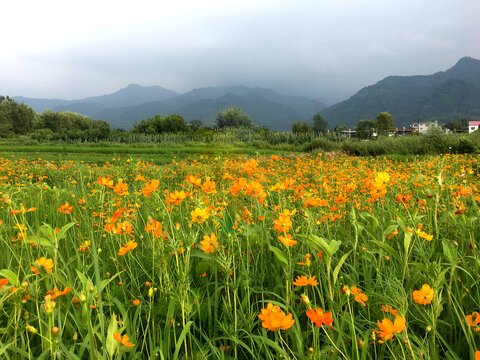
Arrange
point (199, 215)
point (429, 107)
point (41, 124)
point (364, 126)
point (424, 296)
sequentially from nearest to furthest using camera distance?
point (424, 296), point (199, 215), point (41, 124), point (364, 126), point (429, 107)

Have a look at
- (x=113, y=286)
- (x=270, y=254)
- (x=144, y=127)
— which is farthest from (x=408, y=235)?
(x=144, y=127)

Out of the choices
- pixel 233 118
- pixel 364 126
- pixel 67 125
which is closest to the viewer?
pixel 67 125

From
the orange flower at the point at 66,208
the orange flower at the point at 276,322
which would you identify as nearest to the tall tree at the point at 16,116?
the orange flower at the point at 66,208

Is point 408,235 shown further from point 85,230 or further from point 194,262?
point 85,230

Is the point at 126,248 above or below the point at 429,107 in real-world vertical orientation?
below

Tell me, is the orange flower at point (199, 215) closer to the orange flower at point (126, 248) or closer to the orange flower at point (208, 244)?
the orange flower at point (208, 244)

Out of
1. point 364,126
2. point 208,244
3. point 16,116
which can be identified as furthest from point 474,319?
point 364,126

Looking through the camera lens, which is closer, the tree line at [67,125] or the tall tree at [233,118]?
the tree line at [67,125]

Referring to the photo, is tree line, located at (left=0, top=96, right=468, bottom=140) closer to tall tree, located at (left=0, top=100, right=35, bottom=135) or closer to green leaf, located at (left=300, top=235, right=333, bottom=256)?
tall tree, located at (left=0, top=100, right=35, bottom=135)

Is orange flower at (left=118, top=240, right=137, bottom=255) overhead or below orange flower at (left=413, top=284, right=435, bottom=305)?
overhead

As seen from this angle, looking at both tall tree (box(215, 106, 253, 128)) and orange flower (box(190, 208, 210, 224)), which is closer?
orange flower (box(190, 208, 210, 224))

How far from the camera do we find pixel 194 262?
1.52 m

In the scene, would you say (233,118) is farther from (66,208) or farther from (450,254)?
(450,254)

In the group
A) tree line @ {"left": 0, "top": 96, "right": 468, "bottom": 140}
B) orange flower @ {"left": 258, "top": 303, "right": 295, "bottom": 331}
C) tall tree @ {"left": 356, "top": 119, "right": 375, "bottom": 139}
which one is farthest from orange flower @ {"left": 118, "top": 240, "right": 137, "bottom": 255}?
tall tree @ {"left": 356, "top": 119, "right": 375, "bottom": 139}
